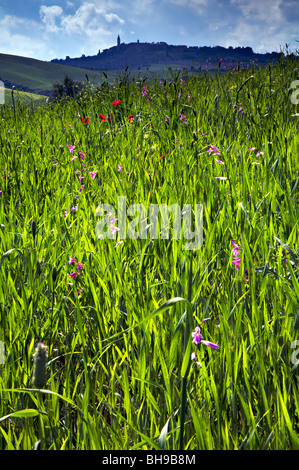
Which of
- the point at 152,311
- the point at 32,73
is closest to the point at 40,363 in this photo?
the point at 152,311

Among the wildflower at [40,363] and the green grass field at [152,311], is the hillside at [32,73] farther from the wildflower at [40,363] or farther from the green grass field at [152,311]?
the wildflower at [40,363]

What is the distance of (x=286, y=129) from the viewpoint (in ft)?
9.15

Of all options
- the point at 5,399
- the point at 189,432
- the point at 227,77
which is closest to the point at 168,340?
the point at 189,432

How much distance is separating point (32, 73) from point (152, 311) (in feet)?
662

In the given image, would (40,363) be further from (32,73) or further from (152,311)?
(32,73)

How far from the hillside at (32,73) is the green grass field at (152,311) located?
543 ft

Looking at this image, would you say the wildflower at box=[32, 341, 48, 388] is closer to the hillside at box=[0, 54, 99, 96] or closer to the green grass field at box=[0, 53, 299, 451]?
the green grass field at box=[0, 53, 299, 451]

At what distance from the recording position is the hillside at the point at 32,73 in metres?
159

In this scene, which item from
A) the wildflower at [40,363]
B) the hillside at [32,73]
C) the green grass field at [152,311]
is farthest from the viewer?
the hillside at [32,73]

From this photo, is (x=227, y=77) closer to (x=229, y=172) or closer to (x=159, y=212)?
(x=229, y=172)

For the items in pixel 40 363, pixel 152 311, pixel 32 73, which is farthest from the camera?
pixel 32 73

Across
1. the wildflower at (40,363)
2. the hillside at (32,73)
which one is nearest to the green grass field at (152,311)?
the wildflower at (40,363)

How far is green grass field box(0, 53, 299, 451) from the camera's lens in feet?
2.93

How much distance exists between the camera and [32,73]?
17875cm
